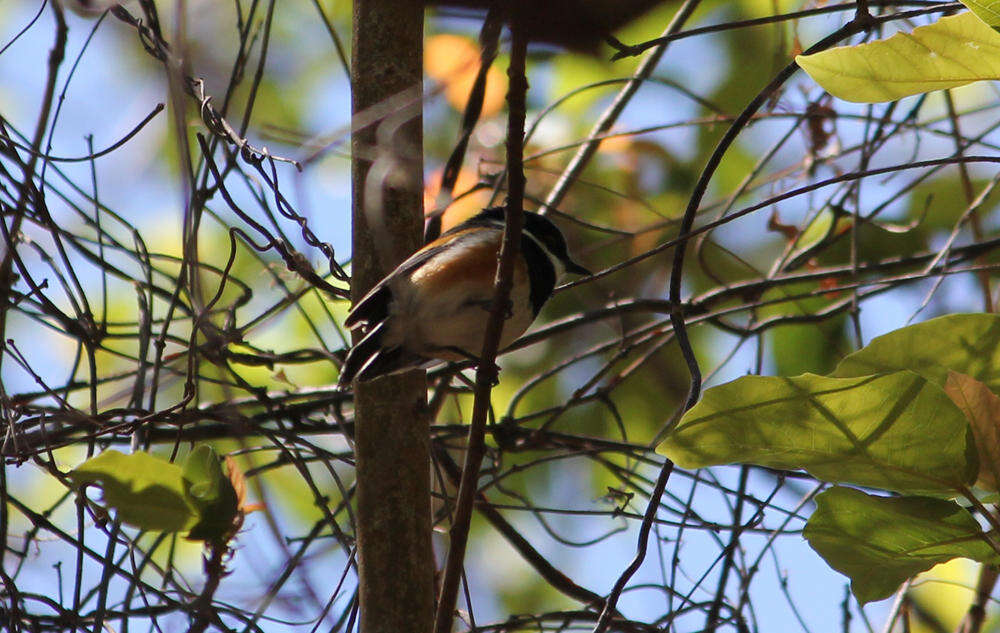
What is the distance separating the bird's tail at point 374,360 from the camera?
205 centimetres

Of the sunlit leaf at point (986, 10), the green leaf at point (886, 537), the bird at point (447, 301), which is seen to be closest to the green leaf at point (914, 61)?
the sunlit leaf at point (986, 10)

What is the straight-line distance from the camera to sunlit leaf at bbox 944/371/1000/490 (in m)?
1.48

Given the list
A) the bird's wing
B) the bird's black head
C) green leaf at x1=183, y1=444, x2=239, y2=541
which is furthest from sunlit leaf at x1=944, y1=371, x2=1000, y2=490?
the bird's black head

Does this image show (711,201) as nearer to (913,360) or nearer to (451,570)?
(913,360)

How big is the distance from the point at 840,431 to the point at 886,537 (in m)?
0.20

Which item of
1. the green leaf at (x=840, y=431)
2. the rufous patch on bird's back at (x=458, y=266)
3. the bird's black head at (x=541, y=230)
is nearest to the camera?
the green leaf at (x=840, y=431)

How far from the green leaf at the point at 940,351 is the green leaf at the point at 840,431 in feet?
0.37

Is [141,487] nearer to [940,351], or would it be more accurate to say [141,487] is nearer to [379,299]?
[379,299]

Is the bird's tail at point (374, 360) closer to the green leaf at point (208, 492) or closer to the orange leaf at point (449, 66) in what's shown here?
the green leaf at point (208, 492)

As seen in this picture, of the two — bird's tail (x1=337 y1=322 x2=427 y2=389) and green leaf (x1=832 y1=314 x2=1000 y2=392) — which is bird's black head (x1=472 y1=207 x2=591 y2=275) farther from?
green leaf (x1=832 y1=314 x2=1000 y2=392)

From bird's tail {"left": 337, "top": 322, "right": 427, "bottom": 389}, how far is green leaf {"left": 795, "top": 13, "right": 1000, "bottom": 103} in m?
0.98

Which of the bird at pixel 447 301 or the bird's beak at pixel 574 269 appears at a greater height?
the bird's beak at pixel 574 269

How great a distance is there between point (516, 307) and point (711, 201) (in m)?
1.52

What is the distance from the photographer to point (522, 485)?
11.4 feet
